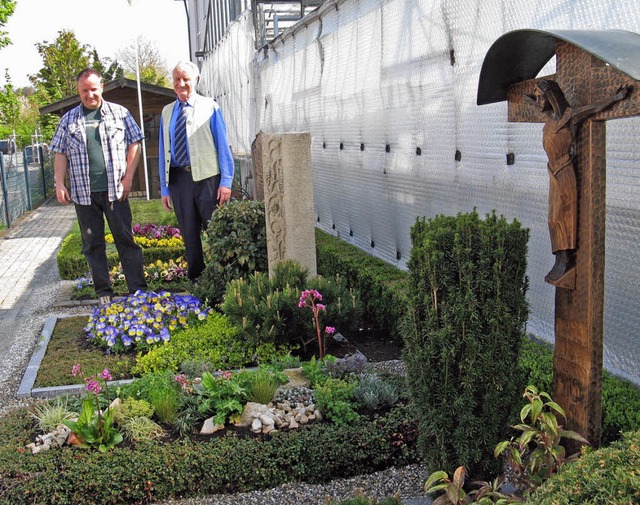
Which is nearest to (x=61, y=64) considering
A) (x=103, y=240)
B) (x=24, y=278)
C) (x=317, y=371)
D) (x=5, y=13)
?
(x=5, y=13)

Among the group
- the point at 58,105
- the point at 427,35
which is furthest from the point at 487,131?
the point at 58,105

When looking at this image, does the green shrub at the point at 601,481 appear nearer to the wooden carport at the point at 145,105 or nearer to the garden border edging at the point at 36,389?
the garden border edging at the point at 36,389

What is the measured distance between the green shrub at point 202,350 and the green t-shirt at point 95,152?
1.96m

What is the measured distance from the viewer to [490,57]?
331 centimetres

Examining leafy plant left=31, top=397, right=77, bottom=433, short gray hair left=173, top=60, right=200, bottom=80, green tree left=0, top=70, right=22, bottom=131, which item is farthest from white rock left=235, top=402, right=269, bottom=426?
green tree left=0, top=70, right=22, bottom=131

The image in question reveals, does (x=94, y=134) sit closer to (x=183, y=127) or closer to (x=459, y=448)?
(x=183, y=127)

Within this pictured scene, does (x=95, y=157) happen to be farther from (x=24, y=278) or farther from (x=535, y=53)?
(x=535, y=53)

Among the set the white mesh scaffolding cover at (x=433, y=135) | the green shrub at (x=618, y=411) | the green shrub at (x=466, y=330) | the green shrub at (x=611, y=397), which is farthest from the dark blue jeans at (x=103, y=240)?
the green shrub at (x=618, y=411)

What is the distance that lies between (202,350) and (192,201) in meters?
2.37

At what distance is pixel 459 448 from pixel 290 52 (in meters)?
10.5

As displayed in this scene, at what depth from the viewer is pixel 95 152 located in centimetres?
739

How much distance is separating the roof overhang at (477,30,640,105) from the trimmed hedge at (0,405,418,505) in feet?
6.06

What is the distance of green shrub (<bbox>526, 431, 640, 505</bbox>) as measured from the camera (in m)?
1.89

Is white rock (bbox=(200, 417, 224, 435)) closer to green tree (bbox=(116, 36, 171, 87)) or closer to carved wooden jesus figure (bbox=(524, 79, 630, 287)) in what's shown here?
carved wooden jesus figure (bbox=(524, 79, 630, 287))
